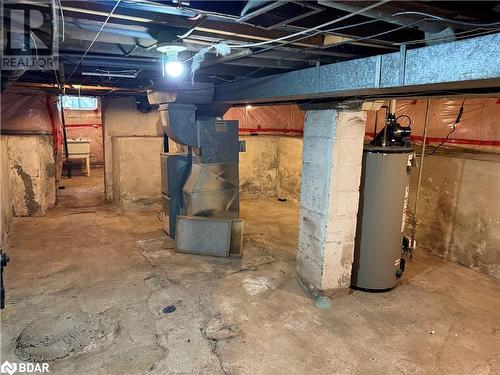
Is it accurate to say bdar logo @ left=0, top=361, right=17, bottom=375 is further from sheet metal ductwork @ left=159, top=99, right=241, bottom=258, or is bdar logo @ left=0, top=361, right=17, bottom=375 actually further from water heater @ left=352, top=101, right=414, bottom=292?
water heater @ left=352, top=101, right=414, bottom=292

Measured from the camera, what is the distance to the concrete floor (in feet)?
7.84

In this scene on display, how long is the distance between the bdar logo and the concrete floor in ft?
0.15

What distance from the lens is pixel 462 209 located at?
398 centimetres

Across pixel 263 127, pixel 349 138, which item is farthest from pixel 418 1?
pixel 263 127

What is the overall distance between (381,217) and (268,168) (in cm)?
423

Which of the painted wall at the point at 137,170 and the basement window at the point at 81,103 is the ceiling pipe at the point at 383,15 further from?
the basement window at the point at 81,103

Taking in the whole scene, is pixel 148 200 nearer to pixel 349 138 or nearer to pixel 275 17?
pixel 349 138

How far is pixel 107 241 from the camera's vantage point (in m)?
4.62

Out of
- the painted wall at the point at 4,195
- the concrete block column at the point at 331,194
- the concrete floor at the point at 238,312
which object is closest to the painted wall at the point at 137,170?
the concrete floor at the point at 238,312

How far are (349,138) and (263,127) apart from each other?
4460 mm

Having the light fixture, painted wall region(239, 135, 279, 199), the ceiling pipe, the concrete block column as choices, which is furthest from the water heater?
painted wall region(239, 135, 279, 199)

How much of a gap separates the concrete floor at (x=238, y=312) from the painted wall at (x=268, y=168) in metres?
A: 2.58

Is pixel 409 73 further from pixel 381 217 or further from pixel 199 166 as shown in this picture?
pixel 199 166

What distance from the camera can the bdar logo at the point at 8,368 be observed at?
2.24m
